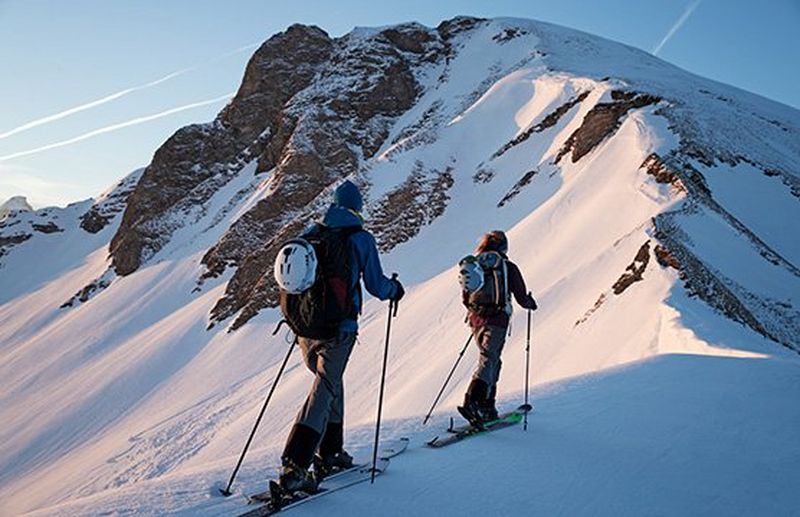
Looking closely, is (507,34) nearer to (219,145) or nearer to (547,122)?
(547,122)

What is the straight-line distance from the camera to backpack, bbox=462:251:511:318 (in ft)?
22.1

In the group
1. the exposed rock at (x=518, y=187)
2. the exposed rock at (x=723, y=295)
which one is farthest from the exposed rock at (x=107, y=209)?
the exposed rock at (x=723, y=295)

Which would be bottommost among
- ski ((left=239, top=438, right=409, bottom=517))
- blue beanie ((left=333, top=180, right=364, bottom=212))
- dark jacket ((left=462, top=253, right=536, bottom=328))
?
ski ((left=239, top=438, right=409, bottom=517))

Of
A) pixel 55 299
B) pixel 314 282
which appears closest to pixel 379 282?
pixel 314 282

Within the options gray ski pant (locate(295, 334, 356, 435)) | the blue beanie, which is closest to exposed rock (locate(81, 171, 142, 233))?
the blue beanie

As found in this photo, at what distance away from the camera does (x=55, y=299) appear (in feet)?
220

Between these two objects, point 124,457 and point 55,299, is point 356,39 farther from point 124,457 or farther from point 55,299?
point 124,457

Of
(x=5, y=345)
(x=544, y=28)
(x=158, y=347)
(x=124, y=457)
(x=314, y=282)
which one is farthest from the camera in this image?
(x=544, y=28)

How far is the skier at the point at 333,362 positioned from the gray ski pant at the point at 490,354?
214 cm

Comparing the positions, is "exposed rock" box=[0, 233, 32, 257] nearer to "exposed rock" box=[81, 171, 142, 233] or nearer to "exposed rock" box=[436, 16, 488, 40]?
"exposed rock" box=[81, 171, 142, 233]

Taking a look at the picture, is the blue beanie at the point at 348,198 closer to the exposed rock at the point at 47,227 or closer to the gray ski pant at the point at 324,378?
the gray ski pant at the point at 324,378

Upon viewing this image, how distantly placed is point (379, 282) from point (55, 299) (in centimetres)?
7511

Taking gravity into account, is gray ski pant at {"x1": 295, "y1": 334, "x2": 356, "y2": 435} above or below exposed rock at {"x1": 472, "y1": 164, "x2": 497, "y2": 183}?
below

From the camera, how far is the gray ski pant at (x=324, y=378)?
171 inches
